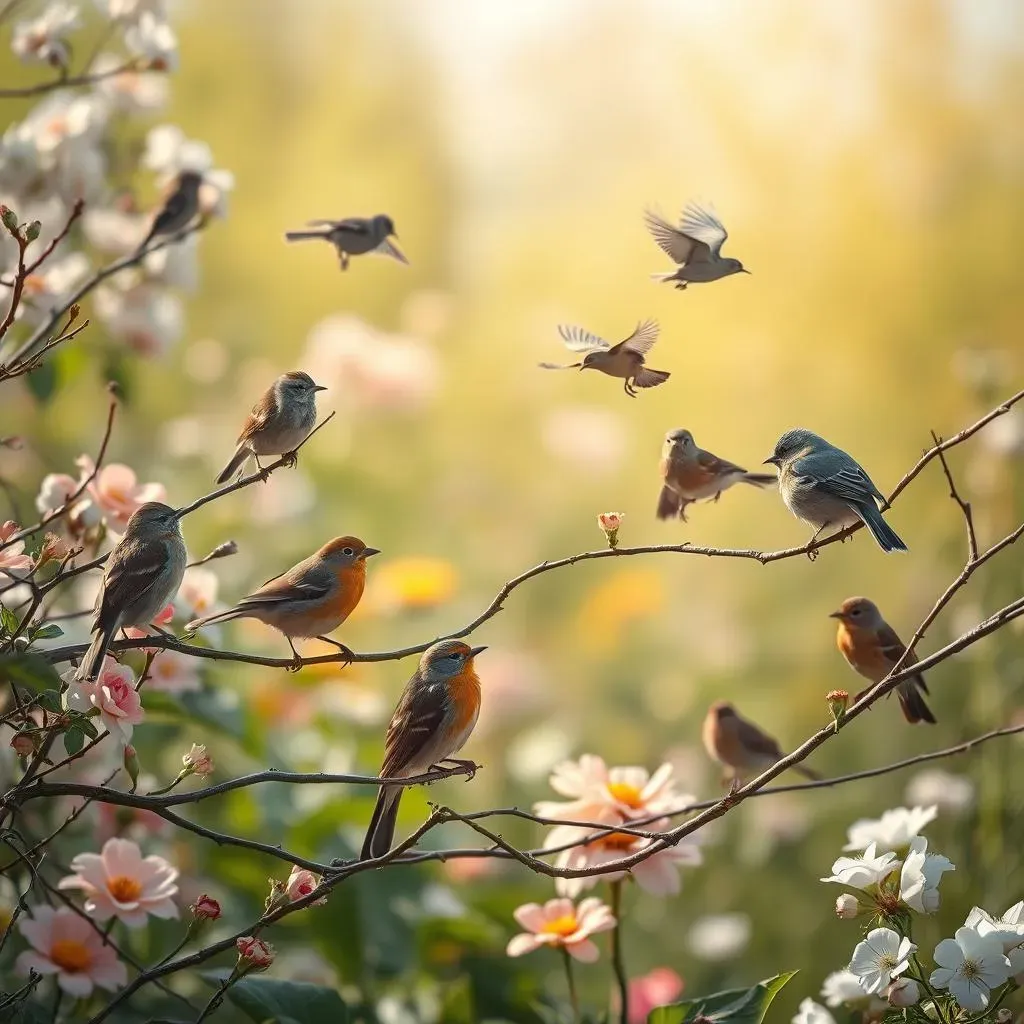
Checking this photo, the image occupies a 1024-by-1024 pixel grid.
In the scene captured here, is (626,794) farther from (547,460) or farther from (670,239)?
(547,460)

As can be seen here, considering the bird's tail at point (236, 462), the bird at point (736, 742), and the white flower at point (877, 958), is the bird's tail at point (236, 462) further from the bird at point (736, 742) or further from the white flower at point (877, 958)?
the white flower at point (877, 958)

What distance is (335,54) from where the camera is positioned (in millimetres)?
5473

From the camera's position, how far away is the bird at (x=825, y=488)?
121 centimetres

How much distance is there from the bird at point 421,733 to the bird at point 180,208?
0.76m

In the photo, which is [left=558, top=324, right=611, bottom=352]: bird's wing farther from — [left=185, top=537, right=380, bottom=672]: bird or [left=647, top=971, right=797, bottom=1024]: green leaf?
[left=647, top=971, right=797, bottom=1024]: green leaf

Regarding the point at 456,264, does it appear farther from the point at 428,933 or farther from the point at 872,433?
the point at 428,933

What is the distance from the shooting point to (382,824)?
133 centimetres

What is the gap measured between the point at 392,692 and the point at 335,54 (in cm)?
341

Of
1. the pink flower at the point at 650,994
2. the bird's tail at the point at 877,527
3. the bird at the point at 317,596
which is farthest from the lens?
the pink flower at the point at 650,994

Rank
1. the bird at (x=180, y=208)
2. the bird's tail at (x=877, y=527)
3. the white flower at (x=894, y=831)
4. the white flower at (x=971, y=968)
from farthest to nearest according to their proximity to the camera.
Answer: the bird at (x=180, y=208)
the white flower at (x=894, y=831)
the bird's tail at (x=877, y=527)
the white flower at (x=971, y=968)

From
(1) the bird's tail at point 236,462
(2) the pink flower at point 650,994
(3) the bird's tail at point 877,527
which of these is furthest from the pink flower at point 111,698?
(2) the pink flower at point 650,994

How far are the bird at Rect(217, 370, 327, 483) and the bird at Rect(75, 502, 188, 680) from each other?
0.17 m

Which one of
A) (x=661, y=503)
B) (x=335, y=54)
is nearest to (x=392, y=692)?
(x=661, y=503)

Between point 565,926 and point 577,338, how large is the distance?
0.63 meters
